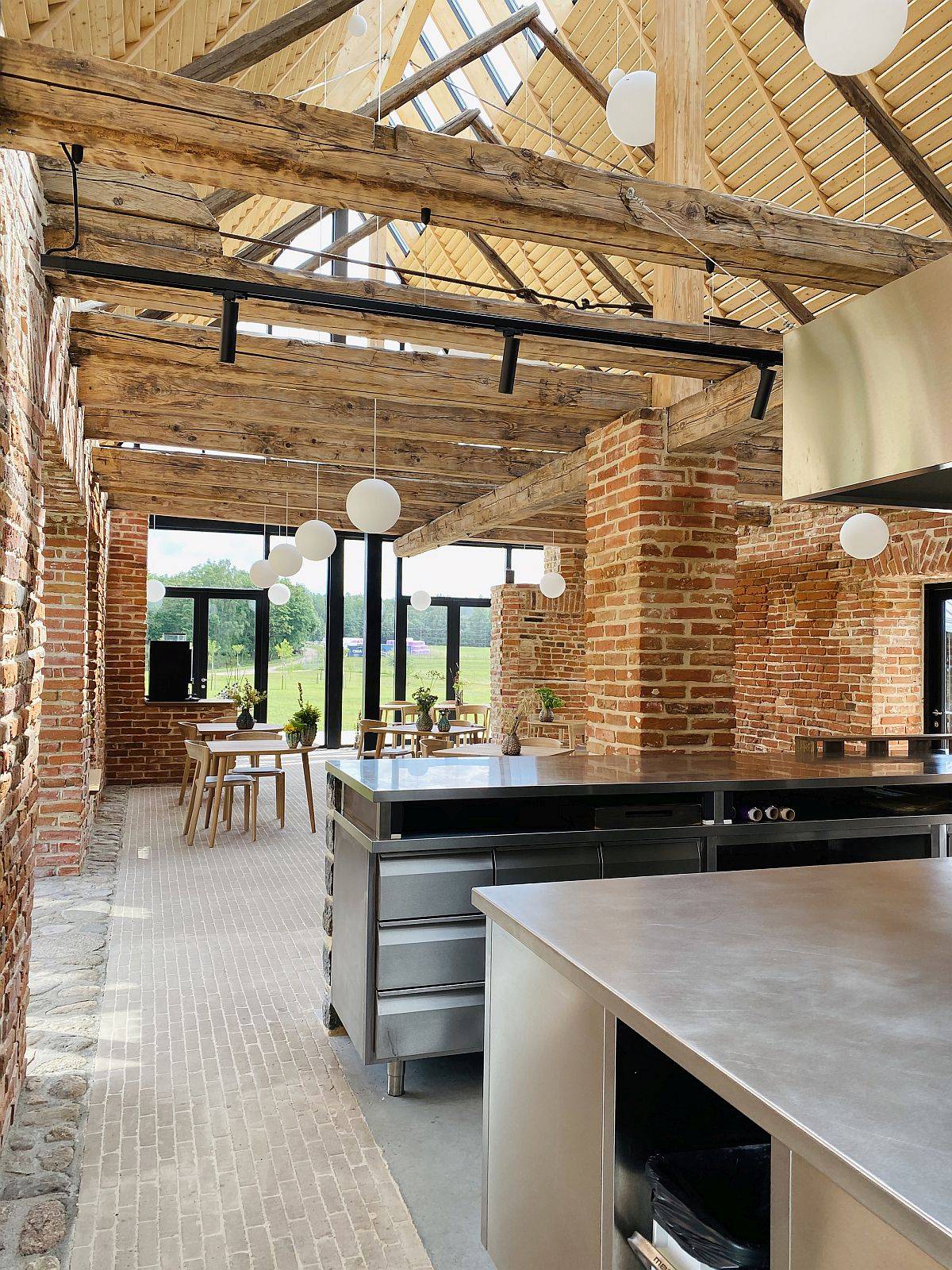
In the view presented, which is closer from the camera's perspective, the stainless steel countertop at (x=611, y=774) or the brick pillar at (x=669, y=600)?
the stainless steel countertop at (x=611, y=774)

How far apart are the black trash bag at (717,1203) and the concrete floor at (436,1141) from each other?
93 cm

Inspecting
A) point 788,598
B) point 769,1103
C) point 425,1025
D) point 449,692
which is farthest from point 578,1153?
point 449,692

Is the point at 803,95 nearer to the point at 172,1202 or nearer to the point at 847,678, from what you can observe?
the point at 847,678

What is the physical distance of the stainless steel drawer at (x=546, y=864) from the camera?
10.4 ft

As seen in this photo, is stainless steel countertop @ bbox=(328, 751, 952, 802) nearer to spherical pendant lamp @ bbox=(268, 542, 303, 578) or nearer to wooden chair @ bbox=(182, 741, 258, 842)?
spherical pendant lamp @ bbox=(268, 542, 303, 578)

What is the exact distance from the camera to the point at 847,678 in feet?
26.5

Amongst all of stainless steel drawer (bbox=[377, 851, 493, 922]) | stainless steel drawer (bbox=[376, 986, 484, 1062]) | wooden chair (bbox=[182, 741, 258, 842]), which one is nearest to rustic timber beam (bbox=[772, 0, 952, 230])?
stainless steel drawer (bbox=[377, 851, 493, 922])

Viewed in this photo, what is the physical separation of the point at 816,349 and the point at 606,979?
1023 mm


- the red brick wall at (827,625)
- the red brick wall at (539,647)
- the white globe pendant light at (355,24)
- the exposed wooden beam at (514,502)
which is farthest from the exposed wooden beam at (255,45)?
the red brick wall at (539,647)

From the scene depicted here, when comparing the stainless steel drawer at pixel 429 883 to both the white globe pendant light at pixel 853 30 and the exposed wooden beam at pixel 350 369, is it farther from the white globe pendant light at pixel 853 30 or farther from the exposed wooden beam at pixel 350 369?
the white globe pendant light at pixel 853 30

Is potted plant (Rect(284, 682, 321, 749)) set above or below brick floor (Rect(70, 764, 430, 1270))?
above

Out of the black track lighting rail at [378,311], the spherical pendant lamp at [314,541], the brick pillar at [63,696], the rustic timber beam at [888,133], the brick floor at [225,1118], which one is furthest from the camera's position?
the brick pillar at [63,696]

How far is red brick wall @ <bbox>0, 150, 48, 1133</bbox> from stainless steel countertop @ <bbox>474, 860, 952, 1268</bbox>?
5.11 feet

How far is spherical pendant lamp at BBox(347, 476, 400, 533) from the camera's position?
4.68 m
